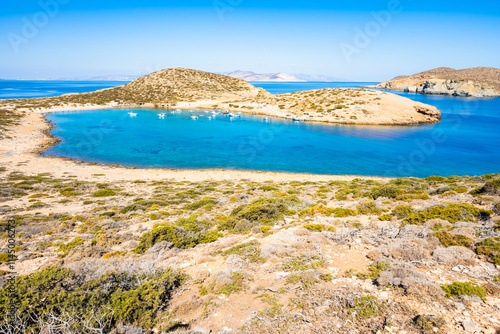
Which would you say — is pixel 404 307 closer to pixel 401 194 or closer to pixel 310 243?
pixel 310 243

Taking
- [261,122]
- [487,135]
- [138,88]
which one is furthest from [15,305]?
[138,88]

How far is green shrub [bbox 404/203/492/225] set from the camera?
11.3 metres

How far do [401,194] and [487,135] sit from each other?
6662cm

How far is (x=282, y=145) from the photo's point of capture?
50.7 m

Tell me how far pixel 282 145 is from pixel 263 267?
1714 inches

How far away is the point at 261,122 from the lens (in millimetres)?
74625

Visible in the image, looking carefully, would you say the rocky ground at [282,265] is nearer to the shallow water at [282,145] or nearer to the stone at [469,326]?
the stone at [469,326]

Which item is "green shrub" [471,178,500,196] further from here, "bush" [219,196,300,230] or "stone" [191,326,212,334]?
"stone" [191,326,212,334]

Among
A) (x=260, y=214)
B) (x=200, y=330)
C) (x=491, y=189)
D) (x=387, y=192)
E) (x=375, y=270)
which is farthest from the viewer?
(x=387, y=192)

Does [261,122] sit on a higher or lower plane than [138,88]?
lower

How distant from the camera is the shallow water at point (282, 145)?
38281 mm

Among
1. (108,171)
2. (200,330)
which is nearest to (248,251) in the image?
(200,330)

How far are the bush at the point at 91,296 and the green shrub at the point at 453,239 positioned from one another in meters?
9.72

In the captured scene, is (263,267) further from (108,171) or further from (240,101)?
(240,101)
